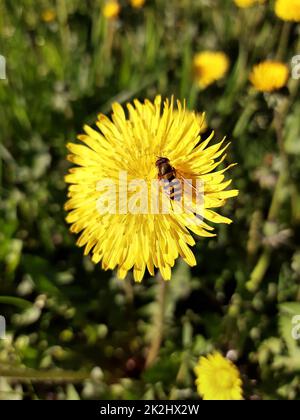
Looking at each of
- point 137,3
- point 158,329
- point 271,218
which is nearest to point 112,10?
point 137,3

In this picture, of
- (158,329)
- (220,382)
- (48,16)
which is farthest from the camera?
(48,16)

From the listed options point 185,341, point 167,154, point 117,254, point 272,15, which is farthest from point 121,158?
point 272,15

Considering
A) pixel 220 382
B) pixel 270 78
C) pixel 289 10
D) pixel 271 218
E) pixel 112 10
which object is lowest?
pixel 220 382

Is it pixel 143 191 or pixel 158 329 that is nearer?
pixel 143 191

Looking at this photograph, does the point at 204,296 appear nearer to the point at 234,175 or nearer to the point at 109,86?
the point at 234,175

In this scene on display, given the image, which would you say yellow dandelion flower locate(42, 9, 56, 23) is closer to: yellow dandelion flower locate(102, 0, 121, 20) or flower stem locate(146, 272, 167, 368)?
yellow dandelion flower locate(102, 0, 121, 20)

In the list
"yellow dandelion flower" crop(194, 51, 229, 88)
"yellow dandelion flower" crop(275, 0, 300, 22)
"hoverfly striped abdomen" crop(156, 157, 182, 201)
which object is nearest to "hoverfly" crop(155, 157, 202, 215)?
"hoverfly striped abdomen" crop(156, 157, 182, 201)

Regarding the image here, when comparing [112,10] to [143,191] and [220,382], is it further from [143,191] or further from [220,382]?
[220,382]
